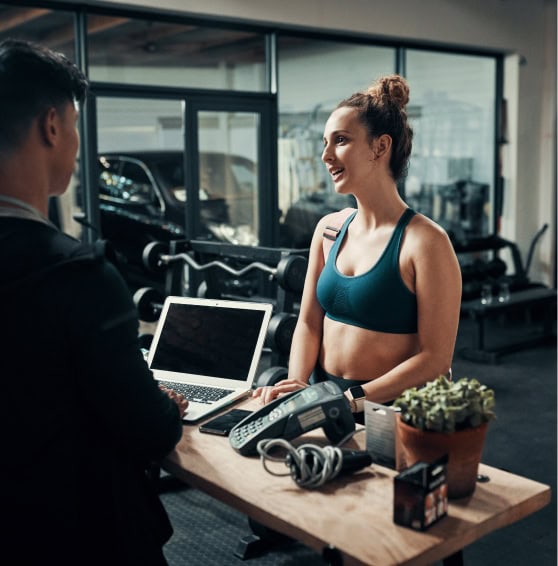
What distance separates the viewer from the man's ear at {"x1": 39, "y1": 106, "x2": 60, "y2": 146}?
1217mm

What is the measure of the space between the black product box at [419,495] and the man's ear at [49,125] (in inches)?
29.7

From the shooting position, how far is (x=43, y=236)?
116 centimetres

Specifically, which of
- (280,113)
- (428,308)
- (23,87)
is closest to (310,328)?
(428,308)

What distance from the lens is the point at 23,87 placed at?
1205mm

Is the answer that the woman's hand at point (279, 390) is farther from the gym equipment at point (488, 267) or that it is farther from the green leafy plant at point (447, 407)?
the gym equipment at point (488, 267)

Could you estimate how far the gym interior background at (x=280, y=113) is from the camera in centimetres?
524

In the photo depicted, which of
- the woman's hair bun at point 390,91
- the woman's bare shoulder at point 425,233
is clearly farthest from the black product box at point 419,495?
the woman's hair bun at point 390,91

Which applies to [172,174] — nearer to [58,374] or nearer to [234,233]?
[234,233]

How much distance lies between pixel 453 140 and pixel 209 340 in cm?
601

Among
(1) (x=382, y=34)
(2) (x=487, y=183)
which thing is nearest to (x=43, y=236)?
(1) (x=382, y=34)

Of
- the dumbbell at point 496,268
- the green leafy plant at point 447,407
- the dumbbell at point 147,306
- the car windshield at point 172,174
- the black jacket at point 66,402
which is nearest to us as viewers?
the black jacket at point 66,402

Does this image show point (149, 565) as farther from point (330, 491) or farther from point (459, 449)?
point (459, 449)

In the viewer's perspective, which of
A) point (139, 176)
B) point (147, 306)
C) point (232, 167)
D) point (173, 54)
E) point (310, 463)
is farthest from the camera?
point (232, 167)

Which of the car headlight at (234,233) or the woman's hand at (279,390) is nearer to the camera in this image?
the woman's hand at (279,390)
